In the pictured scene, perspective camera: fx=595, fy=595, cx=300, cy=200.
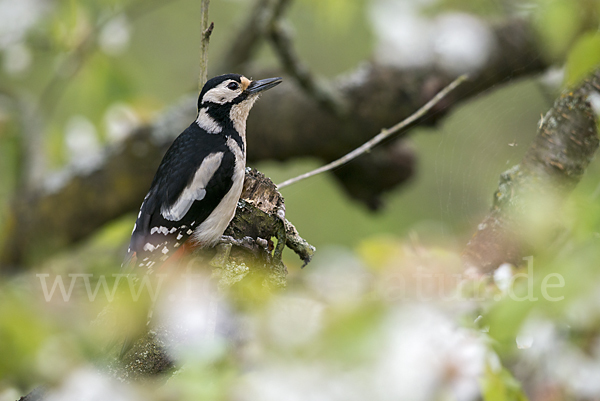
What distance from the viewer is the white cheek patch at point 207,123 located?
6.50 ft

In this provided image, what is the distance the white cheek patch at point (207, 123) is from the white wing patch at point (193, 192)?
20cm

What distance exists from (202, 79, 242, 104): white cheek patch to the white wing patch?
25 cm

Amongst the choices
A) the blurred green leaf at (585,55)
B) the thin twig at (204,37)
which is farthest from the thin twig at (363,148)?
the blurred green leaf at (585,55)

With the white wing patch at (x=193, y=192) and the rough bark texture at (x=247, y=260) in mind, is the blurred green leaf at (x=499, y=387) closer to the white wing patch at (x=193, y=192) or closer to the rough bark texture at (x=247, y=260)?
the rough bark texture at (x=247, y=260)

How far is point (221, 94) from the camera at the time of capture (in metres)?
1.96

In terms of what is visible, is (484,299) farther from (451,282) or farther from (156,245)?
(156,245)

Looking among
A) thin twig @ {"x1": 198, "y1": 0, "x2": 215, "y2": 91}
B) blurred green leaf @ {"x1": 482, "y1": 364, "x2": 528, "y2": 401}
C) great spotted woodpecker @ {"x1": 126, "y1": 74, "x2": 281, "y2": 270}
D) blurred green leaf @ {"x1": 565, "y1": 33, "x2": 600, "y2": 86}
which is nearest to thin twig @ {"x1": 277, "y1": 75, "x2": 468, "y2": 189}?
great spotted woodpecker @ {"x1": 126, "y1": 74, "x2": 281, "y2": 270}

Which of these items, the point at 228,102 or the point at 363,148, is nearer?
the point at 363,148

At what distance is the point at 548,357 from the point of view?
1572 millimetres

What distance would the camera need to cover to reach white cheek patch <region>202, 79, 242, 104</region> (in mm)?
1933

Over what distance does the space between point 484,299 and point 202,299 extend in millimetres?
652

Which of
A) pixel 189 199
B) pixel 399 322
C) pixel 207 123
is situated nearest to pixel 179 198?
pixel 189 199

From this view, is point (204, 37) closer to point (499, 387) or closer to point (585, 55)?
point (585, 55)

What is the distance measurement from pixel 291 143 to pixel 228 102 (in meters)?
2.04
